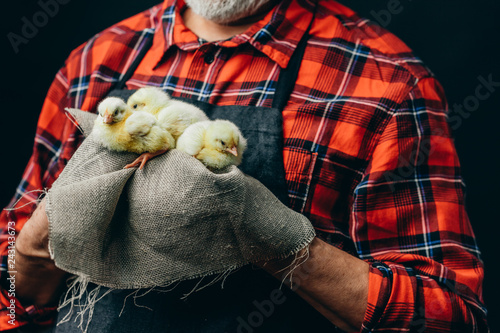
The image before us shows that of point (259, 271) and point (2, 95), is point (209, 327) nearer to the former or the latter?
point (259, 271)

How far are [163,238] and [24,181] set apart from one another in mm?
771

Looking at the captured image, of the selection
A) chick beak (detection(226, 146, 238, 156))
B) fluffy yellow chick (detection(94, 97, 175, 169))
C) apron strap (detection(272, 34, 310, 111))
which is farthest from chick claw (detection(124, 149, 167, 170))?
apron strap (detection(272, 34, 310, 111))

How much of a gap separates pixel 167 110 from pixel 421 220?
2.18 feet

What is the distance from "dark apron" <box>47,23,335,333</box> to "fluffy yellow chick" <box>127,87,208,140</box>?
183 mm

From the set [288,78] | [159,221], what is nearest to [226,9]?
[288,78]

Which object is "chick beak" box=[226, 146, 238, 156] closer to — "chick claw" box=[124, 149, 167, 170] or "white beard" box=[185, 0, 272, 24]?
"chick claw" box=[124, 149, 167, 170]

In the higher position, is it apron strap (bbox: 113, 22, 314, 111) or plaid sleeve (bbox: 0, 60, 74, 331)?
apron strap (bbox: 113, 22, 314, 111)

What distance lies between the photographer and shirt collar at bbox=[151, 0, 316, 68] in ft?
3.84

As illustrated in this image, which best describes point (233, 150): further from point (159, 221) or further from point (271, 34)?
point (271, 34)

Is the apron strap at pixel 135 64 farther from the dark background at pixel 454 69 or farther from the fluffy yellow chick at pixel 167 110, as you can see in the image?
the dark background at pixel 454 69

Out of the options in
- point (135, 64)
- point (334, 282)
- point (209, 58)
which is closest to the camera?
point (334, 282)

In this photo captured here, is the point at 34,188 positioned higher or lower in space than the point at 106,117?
lower

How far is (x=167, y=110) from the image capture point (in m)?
0.86

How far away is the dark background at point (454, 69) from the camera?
1.62m
